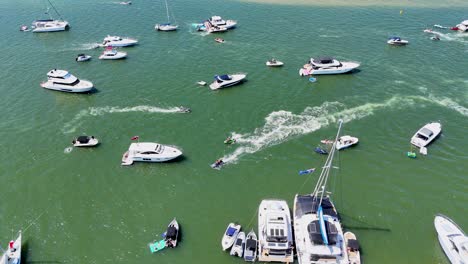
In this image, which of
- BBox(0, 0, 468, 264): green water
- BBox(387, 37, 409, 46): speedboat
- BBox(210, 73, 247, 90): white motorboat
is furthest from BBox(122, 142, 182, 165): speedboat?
BBox(387, 37, 409, 46): speedboat

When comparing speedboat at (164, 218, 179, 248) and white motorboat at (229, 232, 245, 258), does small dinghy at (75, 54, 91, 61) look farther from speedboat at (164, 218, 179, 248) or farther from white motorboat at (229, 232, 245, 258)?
white motorboat at (229, 232, 245, 258)

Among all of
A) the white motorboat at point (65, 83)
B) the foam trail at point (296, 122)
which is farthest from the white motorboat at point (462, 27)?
the white motorboat at point (65, 83)

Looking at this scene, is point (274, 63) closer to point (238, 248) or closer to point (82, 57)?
point (82, 57)

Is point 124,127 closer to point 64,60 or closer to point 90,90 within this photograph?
point 90,90

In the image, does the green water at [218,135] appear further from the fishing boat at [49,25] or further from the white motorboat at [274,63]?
the white motorboat at [274,63]

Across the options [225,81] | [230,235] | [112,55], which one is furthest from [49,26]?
[230,235]

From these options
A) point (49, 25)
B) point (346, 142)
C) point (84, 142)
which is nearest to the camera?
point (346, 142)

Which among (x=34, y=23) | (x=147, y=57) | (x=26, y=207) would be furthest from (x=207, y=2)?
(x=26, y=207)
